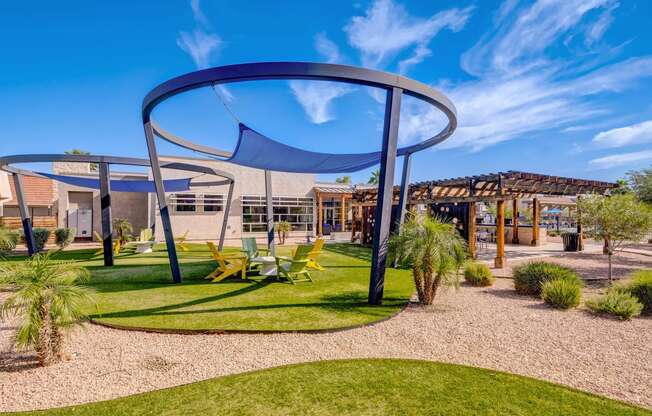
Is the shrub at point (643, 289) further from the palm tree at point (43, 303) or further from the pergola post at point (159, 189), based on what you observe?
the pergola post at point (159, 189)

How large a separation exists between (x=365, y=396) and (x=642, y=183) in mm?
16186

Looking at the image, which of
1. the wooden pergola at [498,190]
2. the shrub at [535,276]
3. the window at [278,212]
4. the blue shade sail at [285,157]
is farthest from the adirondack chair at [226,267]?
the window at [278,212]

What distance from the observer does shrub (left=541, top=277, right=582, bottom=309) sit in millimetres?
5113

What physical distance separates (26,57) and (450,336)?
12854 millimetres

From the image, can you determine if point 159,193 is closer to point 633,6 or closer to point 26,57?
point 26,57

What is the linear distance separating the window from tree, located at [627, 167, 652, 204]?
52.4 ft

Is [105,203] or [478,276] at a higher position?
[105,203]

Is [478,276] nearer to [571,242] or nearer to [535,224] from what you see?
[571,242]

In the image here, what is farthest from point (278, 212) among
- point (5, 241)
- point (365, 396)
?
point (365, 396)

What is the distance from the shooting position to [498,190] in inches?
365

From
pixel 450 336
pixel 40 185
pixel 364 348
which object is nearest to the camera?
pixel 364 348

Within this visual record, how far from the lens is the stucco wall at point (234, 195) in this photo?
17.5 meters

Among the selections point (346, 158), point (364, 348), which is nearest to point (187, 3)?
point (346, 158)

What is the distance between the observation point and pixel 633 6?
5.08 m
